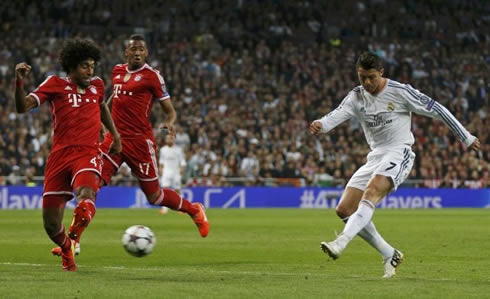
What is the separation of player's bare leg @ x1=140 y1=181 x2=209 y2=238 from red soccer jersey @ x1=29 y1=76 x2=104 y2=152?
268 cm

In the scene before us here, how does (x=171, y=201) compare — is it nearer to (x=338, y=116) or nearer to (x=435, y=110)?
(x=338, y=116)

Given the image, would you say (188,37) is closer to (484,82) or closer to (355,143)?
(355,143)

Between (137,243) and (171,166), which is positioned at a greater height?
(137,243)

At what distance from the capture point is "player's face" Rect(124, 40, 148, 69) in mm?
Answer: 12734

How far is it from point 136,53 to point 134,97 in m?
0.55

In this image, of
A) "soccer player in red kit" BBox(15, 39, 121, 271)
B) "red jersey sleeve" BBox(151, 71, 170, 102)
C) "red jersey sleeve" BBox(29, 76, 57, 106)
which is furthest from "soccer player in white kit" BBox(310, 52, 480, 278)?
"red jersey sleeve" BBox(151, 71, 170, 102)

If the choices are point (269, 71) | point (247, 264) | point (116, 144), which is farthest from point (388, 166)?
point (269, 71)

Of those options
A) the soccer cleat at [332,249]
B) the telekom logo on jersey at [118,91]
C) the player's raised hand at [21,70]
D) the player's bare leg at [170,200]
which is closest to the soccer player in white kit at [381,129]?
the soccer cleat at [332,249]

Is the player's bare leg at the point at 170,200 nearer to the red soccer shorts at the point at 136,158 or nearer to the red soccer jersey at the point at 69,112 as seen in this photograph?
the red soccer shorts at the point at 136,158

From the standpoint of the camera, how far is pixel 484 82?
131 ft

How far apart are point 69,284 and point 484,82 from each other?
33.0 m

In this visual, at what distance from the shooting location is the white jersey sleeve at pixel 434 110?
33.8 feet

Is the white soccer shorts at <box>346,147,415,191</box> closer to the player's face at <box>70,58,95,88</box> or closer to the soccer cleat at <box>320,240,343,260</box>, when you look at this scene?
the soccer cleat at <box>320,240,343,260</box>

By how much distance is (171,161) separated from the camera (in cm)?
2756
